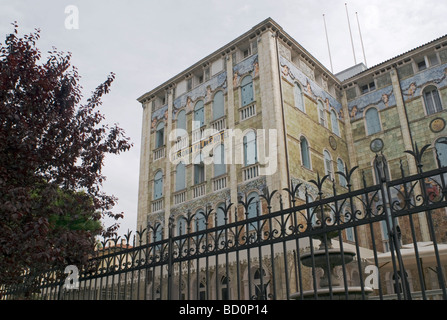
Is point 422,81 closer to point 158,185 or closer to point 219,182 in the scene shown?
point 219,182

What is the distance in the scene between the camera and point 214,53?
23109 mm

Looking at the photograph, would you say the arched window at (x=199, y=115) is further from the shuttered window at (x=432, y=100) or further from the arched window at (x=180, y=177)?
the shuttered window at (x=432, y=100)

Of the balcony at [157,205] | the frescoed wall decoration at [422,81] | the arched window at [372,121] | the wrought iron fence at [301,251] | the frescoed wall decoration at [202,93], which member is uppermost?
the frescoed wall decoration at [202,93]

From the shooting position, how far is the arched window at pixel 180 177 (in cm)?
2220

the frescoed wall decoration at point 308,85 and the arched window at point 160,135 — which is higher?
the frescoed wall decoration at point 308,85

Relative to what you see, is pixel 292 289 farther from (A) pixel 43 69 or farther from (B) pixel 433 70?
(B) pixel 433 70

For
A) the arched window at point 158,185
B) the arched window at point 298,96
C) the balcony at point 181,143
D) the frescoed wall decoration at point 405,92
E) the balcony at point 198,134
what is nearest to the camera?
the arched window at point 298,96

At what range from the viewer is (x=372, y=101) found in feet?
77.7

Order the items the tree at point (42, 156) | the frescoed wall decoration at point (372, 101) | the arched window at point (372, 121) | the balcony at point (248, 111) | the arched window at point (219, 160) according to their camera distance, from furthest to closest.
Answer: the arched window at point (372, 121), the frescoed wall decoration at point (372, 101), the arched window at point (219, 160), the balcony at point (248, 111), the tree at point (42, 156)

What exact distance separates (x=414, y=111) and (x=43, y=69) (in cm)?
1946

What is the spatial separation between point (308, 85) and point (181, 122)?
290 inches

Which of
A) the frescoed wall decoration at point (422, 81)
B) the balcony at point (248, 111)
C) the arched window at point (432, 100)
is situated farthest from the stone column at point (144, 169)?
the arched window at point (432, 100)

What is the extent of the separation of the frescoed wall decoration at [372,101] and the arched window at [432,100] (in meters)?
1.63
